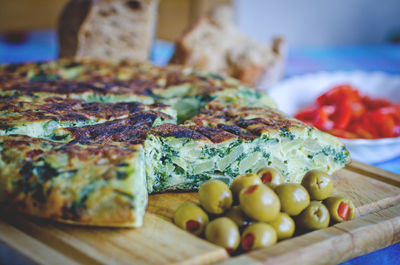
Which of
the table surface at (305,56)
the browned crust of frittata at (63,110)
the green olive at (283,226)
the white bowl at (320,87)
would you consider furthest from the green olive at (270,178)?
the table surface at (305,56)

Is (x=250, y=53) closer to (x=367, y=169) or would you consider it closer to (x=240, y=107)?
(x=240, y=107)

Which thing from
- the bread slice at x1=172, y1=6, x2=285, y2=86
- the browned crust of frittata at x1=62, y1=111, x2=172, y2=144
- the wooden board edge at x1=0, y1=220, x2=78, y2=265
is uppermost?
the bread slice at x1=172, y1=6, x2=285, y2=86

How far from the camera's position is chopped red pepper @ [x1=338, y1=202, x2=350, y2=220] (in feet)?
7.45

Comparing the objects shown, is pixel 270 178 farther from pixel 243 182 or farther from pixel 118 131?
pixel 118 131

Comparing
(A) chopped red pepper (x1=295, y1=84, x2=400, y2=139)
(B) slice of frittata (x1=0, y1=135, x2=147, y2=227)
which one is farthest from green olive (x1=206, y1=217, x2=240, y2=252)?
(A) chopped red pepper (x1=295, y1=84, x2=400, y2=139)

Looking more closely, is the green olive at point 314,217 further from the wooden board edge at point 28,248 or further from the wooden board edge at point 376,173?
the wooden board edge at point 28,248

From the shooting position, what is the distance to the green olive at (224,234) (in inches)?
76.7

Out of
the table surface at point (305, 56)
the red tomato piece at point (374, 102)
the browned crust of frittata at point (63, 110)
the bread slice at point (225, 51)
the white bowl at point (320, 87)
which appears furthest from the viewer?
the table surface at point (305, 56)

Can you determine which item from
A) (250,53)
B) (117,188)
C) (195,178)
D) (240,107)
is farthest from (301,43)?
(117,188)

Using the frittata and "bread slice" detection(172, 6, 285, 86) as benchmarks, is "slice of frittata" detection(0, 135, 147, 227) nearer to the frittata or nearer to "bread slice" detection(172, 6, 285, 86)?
the frittata

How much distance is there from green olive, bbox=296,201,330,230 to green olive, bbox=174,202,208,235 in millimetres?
492

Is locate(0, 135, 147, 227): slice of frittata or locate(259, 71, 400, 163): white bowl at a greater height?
locate(259, 71, 400, 163): white bowl

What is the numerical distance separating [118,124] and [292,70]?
195 inches

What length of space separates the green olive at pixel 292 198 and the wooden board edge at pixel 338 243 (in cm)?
15
